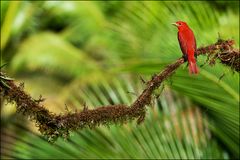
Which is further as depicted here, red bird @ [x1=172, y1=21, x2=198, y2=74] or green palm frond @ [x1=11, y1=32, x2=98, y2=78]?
green palm frond @ [x1=11, y1=32, x2=98, y2=78]

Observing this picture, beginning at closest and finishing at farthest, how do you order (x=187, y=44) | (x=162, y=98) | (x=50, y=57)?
1. (x=187, y=44)
2. (x=162, y=98)
3. (x=50, y=57)

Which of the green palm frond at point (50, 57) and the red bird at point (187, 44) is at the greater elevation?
the green palm frond at point (50, 57)

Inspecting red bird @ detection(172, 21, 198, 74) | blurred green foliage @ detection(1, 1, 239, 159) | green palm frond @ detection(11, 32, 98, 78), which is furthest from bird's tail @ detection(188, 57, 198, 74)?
green palm frond @ detection(11, 32, 98, 78)

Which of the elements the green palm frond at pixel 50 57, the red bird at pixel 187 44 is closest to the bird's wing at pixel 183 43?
the red bird at pixel 187 44

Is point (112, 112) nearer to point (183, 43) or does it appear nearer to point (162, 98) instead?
point (183, 43)

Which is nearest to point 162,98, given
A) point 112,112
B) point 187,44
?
point 112,112

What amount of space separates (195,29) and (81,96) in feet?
3.49

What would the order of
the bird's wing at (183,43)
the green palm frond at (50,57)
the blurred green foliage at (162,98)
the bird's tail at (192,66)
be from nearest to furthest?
the bird's tail at (192,66)
the bird's wing at (183,43)
the blurred green foliage at (162,98)
the green palm frond at (50,57)

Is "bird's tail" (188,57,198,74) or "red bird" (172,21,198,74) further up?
"red bird" (172,21,198,74)

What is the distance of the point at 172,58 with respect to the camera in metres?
3.65

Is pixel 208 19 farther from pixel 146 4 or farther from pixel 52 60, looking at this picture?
pixel 52 60

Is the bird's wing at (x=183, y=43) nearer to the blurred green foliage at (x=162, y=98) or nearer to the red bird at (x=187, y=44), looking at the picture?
the red bird at (x=187, y=44)

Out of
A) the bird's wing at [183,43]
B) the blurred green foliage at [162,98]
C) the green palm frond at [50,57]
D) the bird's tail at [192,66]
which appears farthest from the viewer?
the green palm frond at [50,57]

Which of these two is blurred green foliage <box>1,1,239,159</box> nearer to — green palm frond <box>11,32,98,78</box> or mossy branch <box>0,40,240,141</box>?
mossy branch <box>0,40,240,141</box>
